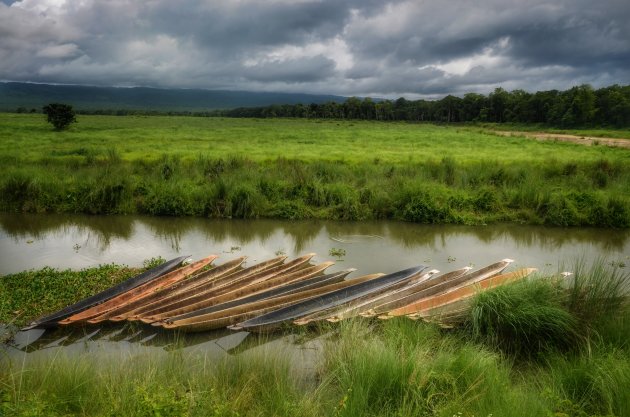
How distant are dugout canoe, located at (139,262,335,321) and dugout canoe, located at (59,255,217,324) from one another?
2.54ft

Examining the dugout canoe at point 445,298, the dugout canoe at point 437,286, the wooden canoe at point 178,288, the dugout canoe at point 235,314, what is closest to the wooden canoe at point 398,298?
the dugout canoe at point 437,286

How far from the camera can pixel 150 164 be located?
1839 cm

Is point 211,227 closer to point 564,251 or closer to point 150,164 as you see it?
point 150,164

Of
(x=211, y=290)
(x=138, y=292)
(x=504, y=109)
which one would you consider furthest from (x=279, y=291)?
(x=504, y=109)

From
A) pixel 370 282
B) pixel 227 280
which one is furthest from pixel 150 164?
pixel 370 282

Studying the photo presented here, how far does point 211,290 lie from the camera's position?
295 inches

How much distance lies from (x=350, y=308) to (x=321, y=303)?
55cm

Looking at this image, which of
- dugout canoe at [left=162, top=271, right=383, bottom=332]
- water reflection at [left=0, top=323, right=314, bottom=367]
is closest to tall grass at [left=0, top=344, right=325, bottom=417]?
water reflection at [left=0, top=323, right=314, bottom=367]

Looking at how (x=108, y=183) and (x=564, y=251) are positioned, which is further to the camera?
(x=108, y=183)

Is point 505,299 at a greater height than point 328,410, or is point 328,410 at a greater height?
point 505,299

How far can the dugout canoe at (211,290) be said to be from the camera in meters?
6.89

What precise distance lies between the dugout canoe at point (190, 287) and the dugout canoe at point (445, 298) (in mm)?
2853

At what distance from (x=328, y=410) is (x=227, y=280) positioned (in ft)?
13.4

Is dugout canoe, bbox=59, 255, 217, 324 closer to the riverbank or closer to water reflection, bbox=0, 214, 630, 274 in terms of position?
the riverbank
